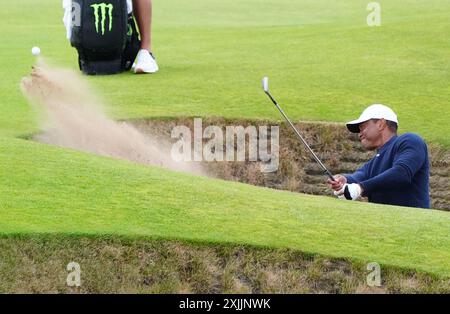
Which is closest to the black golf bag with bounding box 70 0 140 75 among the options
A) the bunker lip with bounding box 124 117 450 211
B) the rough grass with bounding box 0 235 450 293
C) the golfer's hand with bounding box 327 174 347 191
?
the bunker lip with bounding box 124 117 450 211

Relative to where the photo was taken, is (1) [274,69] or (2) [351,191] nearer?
(2) [351,191]

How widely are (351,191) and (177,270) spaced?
2.79 m

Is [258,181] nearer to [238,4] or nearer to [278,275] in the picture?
[278,275]

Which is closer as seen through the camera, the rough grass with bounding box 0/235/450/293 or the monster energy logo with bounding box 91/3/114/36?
the rough grass with bounding box 0/235/450/293

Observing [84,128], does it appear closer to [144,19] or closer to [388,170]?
[144,19]

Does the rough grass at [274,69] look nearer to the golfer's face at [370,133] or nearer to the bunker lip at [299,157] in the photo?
the bunker lip at [299,157]

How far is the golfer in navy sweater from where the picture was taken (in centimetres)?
947

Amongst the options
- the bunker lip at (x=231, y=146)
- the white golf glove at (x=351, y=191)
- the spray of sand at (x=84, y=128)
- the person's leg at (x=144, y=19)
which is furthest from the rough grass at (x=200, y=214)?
the person's leg at (x=144, y=19)

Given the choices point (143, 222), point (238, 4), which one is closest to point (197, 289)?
point (143, 222)

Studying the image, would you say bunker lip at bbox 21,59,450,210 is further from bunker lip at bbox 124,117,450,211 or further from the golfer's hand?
the golfer's hand

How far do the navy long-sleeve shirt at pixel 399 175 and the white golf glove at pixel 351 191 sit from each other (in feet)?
0.33

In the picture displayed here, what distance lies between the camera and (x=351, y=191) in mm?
9430

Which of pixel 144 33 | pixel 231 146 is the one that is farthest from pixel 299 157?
pixel 144 33

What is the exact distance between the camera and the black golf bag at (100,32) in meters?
14.0
